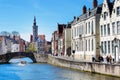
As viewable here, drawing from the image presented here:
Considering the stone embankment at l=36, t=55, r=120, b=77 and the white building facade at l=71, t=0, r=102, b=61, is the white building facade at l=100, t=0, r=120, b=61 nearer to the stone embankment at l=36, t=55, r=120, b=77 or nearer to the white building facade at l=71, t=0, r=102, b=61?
the white building facade at l=71, t=0, r=102, b=61

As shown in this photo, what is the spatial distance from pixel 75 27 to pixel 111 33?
22.5m

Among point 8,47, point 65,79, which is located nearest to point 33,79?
point 65,79

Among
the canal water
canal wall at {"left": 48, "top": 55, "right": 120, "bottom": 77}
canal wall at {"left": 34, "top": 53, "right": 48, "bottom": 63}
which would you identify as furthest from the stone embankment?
canal wall at {"left": 34, "top": 53, "right": 48, "bottom": 63}

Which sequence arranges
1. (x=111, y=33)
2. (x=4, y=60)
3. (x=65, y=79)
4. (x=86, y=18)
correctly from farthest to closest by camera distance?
1. (x=4, y=60)
2. (x=86, y=18)
3. (x=111, y=33)
4. (x=65, y=79)

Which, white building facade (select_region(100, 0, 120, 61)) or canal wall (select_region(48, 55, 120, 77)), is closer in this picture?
canal wall (select_region(48, 55, 120, 77))

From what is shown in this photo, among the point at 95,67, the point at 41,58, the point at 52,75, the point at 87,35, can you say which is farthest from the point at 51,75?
the point at 41,58

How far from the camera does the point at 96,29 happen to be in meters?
55.7

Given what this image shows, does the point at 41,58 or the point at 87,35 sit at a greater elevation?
the point at 87,35

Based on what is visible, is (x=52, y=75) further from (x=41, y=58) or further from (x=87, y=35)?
(x=41, y=58)

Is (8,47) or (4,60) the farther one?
(8,47)

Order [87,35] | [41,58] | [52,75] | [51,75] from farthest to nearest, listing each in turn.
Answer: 1. [41,58]
2. [87,35]
3. [51,75]
4. [52,75]

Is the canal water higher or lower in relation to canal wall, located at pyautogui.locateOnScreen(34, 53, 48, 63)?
lower

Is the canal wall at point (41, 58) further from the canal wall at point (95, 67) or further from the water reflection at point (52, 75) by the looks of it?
the water reflection at point (52, 75)

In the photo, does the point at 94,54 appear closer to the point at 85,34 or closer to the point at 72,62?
the point at 72,62
